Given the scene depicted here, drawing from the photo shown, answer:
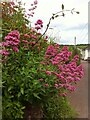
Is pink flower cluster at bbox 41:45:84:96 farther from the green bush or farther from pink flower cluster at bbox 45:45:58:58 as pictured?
the green bush

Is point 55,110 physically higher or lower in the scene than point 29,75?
lower

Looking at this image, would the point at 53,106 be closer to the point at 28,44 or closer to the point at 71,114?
the point at 71,114

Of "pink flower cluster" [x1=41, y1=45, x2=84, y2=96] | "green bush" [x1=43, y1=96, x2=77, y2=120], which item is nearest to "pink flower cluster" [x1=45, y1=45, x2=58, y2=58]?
"pink flower cluster" [x1=41, y1=45, x2=84, y2=96]

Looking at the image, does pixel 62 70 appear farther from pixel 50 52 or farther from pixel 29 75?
pixel 29 75

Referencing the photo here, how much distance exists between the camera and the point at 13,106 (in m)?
4.79

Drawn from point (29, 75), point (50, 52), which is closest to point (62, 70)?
point (50, 52)

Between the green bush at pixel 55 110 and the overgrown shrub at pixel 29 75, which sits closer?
the overgrown shrub at pixel 29 75

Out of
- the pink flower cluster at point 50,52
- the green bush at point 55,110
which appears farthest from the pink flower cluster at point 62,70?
the green bush at point 55,110

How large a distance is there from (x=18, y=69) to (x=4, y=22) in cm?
113

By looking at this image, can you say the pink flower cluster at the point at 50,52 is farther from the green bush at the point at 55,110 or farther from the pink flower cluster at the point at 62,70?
the green bush at the point at 55,110

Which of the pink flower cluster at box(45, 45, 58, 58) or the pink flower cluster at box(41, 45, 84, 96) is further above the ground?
the pink flower cluster at box(45, 45, 58, 58)

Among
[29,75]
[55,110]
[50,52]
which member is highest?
[50,52]

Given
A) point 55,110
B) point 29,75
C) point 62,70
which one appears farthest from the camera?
point 55,110

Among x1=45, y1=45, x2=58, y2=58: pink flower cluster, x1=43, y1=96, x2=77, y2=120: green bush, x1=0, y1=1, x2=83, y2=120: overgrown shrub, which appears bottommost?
x1=43, y1=96, x2=77, y2=120: green bush
